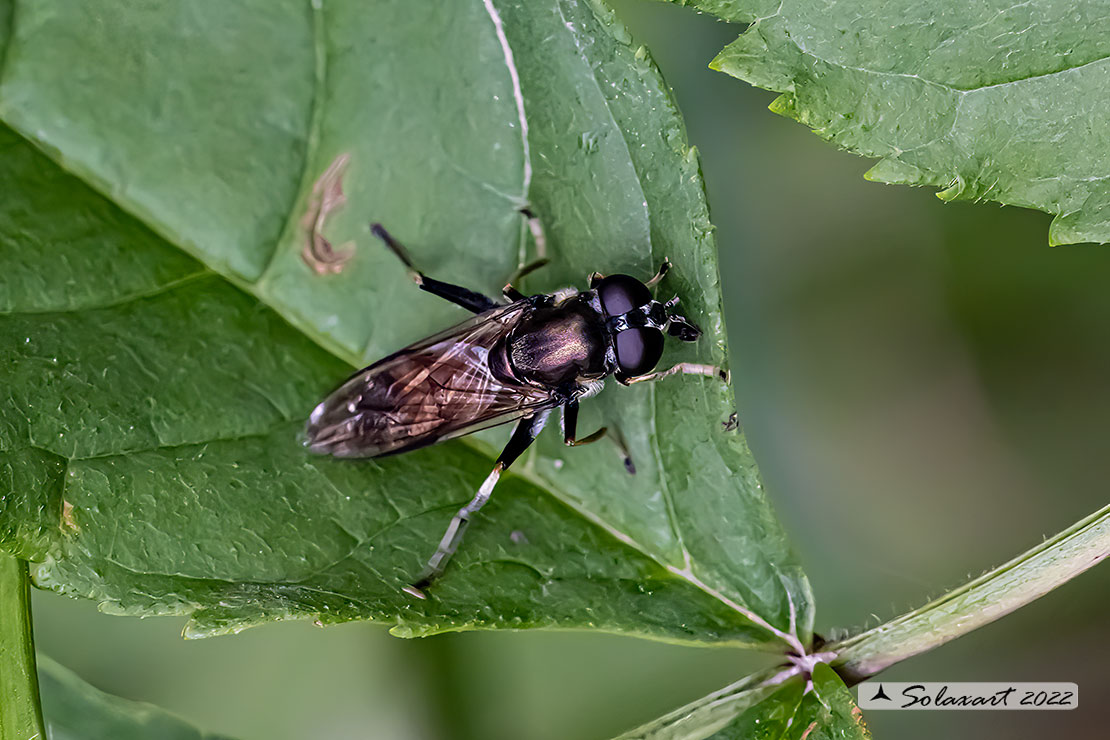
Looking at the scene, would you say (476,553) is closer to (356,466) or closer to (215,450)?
(356,466)

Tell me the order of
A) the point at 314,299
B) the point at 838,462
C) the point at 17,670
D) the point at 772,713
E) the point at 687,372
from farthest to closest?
the point at 838,462 → the point at 687,372 → the point at 314,299 → the point at 772,713 → the point at 17,670

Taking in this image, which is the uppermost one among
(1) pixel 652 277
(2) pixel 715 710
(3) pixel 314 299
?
(1) pixel 652 277

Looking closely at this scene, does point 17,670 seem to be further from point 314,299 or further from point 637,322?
point 637,322

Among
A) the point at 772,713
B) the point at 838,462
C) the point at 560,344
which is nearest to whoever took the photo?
the point at 772,713

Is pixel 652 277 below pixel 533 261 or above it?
above

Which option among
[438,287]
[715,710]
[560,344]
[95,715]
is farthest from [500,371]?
[95,715]
